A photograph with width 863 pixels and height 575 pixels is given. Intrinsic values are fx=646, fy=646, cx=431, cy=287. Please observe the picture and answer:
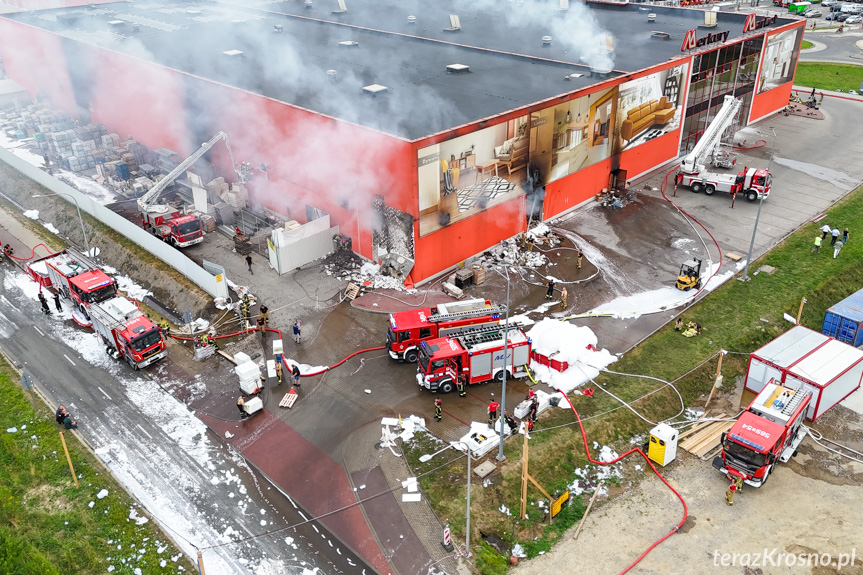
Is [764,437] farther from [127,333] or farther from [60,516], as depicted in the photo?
[127,333]

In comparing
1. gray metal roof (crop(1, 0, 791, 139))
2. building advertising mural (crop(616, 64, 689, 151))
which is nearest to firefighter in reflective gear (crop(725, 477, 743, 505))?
gray metal roof (crop(1, 0, 791, 139))

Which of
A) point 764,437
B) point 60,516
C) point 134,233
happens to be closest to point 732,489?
point 764,437

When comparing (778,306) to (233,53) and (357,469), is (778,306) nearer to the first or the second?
(357,469)

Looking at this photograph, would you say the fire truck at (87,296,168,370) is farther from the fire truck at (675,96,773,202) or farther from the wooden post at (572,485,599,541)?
the fire truck at (675,96,773,202)

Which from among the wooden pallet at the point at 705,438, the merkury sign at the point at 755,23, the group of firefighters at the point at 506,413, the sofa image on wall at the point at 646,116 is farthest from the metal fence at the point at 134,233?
the merkury sign at the point at 755,23

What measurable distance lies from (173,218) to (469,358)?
24.7 m

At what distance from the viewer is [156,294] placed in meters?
36.8

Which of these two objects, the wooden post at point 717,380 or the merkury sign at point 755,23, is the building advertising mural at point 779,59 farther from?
the wooden post at point 717,380

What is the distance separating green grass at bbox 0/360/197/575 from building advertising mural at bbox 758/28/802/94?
5857cm

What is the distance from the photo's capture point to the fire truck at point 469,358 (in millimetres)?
27719

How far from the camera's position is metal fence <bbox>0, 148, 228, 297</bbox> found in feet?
116

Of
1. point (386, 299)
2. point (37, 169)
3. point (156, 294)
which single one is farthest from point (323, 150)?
point (37, 169)

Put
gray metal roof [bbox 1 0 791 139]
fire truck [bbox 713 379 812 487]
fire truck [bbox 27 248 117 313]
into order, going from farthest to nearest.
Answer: gray metal roof [bbox 1 0 791 139] < fire truck [bbox 27 248 117 313] < fire truck [bbox 713 379 812 487]

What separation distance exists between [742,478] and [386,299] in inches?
755
